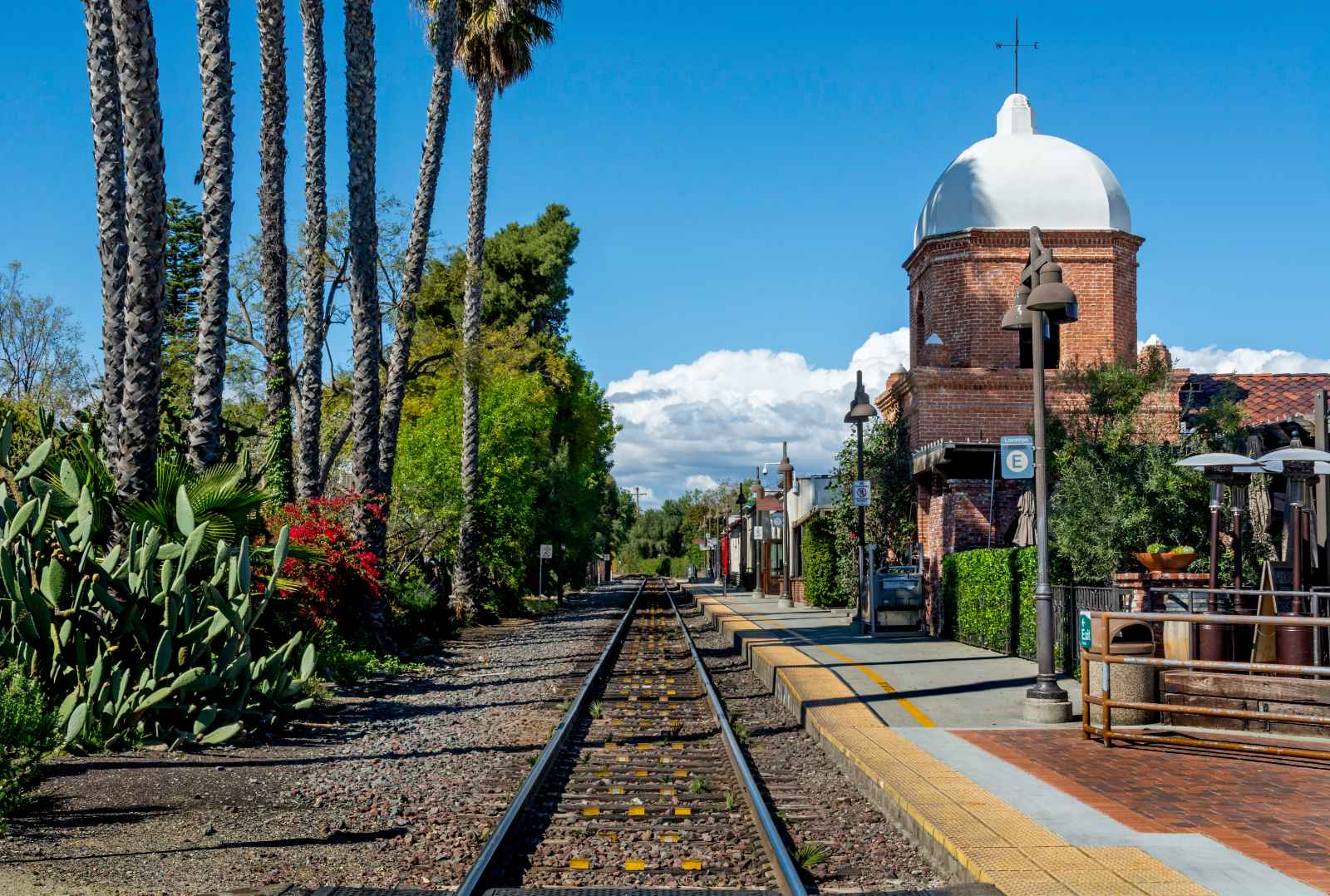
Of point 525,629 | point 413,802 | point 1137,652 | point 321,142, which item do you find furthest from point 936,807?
point 525,629

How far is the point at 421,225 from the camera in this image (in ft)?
85.8

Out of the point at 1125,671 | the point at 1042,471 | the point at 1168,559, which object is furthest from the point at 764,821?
the point at 1168,559

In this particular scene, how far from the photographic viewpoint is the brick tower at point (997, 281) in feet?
91.7

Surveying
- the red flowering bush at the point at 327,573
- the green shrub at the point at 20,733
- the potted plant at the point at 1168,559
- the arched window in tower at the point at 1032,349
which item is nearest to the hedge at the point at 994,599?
the potted plant at the point at 1168,559

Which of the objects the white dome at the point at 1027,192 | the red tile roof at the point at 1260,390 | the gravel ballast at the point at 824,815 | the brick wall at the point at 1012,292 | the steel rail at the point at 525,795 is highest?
the white dome at the point at 1027,192

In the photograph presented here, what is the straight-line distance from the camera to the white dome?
29.0m

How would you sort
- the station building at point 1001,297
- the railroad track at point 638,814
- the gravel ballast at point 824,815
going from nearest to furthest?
1. the railroad track at point 638,814
2. the gravel ballast at point 824,815
3. the station building at point 1001,297

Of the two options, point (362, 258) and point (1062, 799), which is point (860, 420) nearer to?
point (362, 258)

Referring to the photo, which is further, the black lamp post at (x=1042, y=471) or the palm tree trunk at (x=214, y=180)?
the palm tree trunk at (x=214, y=180)

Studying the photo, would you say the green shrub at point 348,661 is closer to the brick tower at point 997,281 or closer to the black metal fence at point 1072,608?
the black metal fence at point 1072,608

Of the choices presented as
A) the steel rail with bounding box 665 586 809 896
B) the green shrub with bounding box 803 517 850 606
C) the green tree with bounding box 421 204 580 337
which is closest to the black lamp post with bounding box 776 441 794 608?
the green shrub with bounding box 803 517 850 606

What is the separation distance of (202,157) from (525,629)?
19175 mm

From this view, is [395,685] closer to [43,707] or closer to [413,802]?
[43,707]

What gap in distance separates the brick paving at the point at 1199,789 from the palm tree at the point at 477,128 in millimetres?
21571
